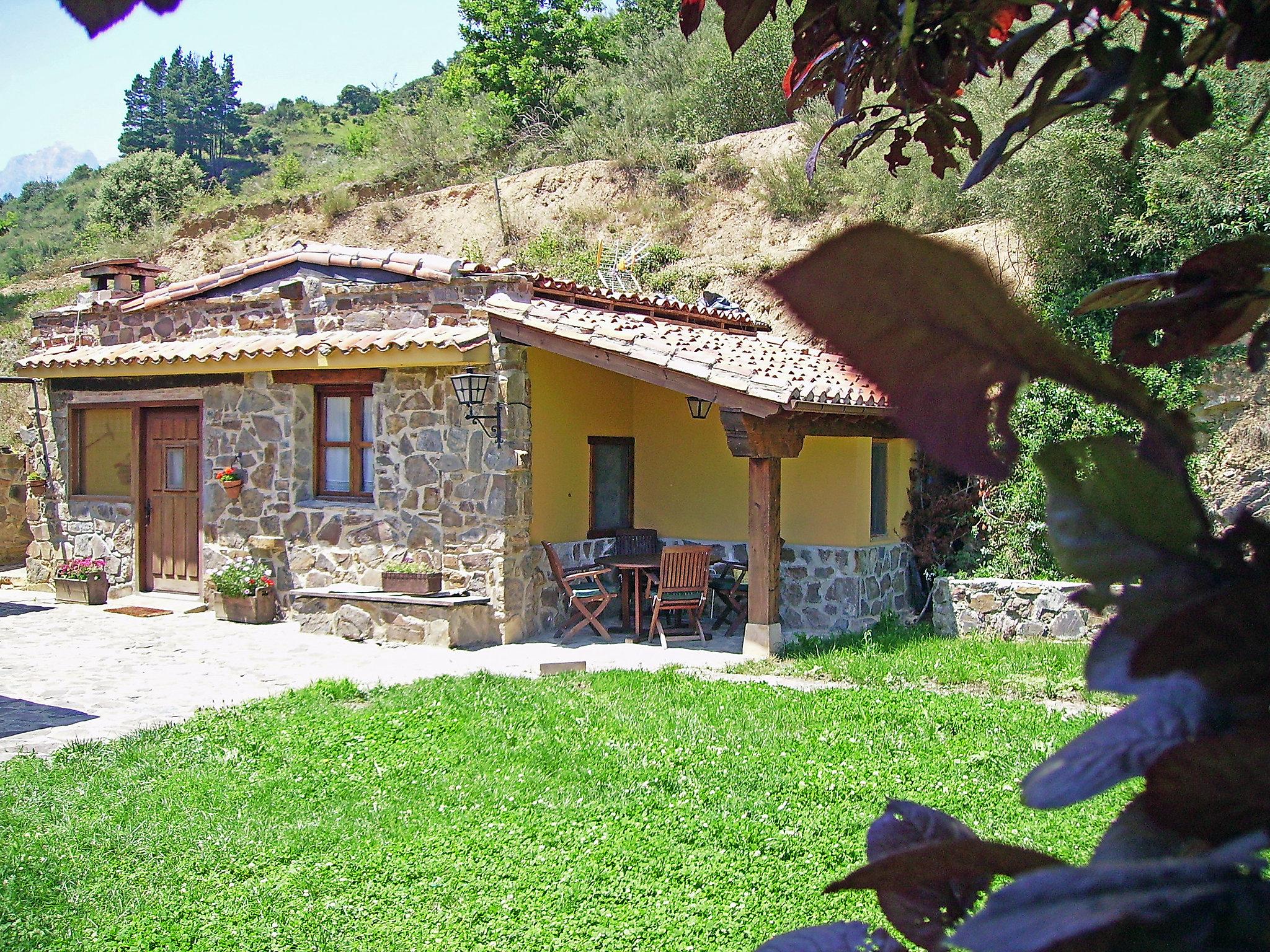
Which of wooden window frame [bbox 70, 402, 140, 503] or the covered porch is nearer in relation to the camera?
the covered porch

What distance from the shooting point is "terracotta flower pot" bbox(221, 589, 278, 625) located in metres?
10.4

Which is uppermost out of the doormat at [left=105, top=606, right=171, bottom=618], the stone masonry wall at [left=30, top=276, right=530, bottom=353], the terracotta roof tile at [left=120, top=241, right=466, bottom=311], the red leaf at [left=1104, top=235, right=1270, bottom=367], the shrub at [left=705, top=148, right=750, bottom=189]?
the shrub at [left=705, top=148, right=750, bottom=189]

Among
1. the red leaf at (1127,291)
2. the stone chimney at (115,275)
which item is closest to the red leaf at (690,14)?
the red leaf at (1127,291)

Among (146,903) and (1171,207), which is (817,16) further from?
(1171,207)

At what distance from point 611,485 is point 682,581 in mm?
2087

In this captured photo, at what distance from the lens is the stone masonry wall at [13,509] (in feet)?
48.2

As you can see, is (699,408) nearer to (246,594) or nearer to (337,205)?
(246,594)

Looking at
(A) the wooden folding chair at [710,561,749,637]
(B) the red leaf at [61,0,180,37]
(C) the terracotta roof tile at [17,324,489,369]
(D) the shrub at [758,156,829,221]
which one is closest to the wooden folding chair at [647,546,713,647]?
(A) the wooden folding chair at [710,561,749,637]

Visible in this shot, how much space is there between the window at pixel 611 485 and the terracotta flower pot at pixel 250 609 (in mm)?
3469

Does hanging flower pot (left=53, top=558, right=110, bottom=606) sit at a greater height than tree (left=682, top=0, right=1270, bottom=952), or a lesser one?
lesser

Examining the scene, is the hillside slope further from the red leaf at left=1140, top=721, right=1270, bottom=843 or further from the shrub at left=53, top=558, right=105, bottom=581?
the red leaf at left=1140, top=721, right=1270, bottom=843

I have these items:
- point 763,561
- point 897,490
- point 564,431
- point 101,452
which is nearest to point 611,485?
point 564,431

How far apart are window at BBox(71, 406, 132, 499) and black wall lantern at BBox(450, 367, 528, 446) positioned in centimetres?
529

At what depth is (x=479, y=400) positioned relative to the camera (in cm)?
927
